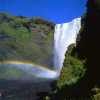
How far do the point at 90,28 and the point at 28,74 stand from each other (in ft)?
580

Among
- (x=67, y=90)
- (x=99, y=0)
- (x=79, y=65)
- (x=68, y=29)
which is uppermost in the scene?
(x=68, y=29)

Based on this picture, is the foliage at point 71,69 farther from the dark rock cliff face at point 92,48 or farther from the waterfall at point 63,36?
the waterfall at point 63,36

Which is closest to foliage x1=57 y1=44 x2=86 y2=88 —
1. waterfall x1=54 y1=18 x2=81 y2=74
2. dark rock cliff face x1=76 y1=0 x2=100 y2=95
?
dark rock cliff face x1=76 y1=0 x2=100 y2=95

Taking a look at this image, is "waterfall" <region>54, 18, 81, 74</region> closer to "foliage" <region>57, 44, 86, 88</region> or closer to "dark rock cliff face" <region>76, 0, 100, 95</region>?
"foliage" <region>57, 44, 86, 88</region>

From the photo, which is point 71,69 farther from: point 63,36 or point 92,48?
point 63,36

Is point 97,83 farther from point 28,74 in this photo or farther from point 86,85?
point 28,74

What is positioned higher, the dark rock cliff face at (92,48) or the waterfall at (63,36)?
the waterfall at (63,36)

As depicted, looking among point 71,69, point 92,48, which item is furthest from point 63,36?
point 92,48

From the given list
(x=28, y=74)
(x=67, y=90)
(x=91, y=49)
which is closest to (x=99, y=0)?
(x=91, y=49)

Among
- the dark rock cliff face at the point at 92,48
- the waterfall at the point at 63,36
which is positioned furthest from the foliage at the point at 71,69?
the waterfall at the point at 63,36

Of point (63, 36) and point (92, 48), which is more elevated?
point (63, 36)

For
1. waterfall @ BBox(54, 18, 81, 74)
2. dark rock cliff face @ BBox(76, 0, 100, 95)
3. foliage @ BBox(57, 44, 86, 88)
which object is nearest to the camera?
dark rock cliff face @ BBox(76, 0, 100, 95)

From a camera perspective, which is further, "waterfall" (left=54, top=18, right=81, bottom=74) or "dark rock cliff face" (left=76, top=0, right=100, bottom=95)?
"waterfall" (left=54, top=18, right=81, bottom=74)

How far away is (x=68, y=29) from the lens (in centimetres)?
5091
